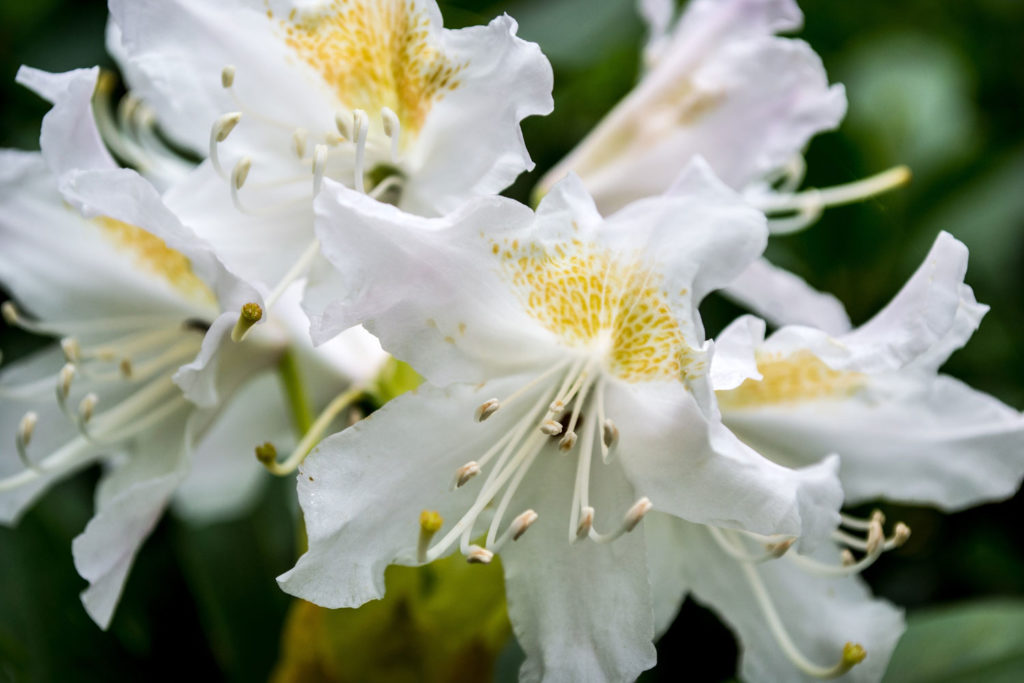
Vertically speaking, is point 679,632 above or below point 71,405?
below

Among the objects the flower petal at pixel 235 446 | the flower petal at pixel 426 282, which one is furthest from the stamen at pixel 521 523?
the flower petal at pixel 235 446

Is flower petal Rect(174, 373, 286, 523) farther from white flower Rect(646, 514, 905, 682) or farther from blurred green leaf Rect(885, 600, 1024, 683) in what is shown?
blurred green leaf Rect(885, 600, 1024, 683)

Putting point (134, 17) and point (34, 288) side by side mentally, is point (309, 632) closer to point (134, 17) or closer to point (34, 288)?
point (34, 288)

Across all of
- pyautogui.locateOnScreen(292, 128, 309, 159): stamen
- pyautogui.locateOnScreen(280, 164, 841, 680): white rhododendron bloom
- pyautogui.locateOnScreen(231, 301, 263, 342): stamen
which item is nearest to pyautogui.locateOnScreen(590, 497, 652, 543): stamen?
pyautogui.locateOnScreen(280, 164, 841, 680): white rhododendron bloom

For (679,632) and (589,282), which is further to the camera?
(679,632)

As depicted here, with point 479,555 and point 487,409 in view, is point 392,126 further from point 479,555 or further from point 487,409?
point 479,555

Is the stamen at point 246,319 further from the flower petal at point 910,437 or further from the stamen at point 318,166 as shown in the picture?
the flower petal at point 910,437

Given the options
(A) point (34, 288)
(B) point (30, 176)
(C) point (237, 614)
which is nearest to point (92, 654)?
(C) point (237, 614)
